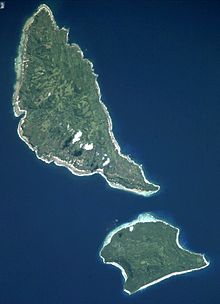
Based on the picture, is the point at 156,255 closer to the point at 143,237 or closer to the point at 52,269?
the point at 143,237

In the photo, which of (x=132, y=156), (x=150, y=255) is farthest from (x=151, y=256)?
(x=132, y=156)

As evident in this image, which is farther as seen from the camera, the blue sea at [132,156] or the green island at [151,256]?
the green island at [151,256]

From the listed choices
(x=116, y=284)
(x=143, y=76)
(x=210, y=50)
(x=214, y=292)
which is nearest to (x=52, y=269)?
(x=116, y=284)

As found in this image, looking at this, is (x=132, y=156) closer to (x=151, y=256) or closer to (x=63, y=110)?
(x=63, y=110)

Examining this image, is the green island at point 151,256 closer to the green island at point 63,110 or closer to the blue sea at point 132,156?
the blue sea at point 132,156

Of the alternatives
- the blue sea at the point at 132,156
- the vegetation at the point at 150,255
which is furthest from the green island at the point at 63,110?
the vegetation at the point at 150,255

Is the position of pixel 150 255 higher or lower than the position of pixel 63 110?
lower
